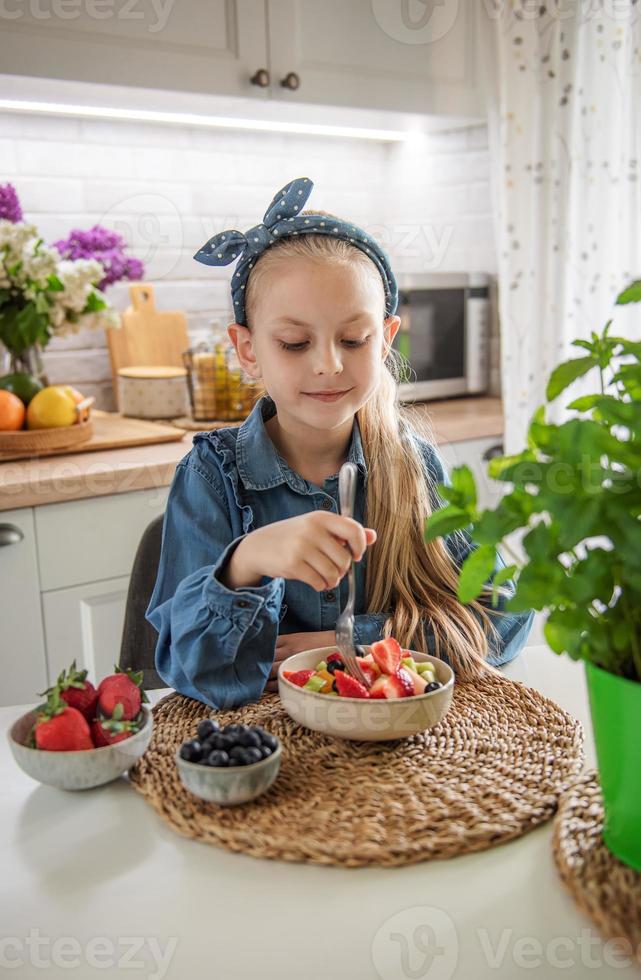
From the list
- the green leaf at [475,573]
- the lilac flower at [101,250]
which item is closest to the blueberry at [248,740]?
the green leaf at [475,573]

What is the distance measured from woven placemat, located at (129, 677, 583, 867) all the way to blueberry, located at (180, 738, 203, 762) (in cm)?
4

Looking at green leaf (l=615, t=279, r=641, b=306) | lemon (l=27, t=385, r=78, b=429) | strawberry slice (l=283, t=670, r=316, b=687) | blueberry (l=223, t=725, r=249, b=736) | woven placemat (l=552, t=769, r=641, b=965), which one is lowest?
woven placemat (l=552, t=769, r=641, b=965)

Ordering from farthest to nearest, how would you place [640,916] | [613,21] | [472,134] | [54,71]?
1. [472,134]
2. [613,21]
3. [54,71]
4. [640,916]

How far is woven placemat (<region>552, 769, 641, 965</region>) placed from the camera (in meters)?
0.63

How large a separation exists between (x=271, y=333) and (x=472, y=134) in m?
1.99

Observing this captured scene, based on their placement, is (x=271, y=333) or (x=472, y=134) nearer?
(x=271, y=333)

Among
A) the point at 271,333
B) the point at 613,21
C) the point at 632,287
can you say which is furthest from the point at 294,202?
the point at 613,21

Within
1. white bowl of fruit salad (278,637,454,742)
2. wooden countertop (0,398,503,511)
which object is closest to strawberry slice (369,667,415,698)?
white bowl of fruit salad (278,637,454,742)

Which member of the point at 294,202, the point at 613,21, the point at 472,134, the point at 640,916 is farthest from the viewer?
the point at 472,134

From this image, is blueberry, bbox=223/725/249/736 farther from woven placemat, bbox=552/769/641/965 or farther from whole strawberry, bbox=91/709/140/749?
woven placemat, bbox=552/769/641/965

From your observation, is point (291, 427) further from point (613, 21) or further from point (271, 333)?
point (613, 21)

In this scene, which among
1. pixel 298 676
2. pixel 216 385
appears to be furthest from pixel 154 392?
pixel 298 676

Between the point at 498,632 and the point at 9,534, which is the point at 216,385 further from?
the point at 498,632

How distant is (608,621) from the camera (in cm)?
66
